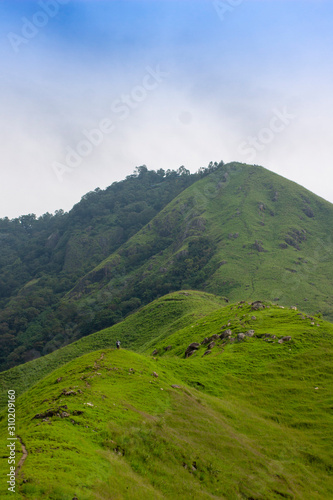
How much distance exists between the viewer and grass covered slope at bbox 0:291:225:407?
6289cm

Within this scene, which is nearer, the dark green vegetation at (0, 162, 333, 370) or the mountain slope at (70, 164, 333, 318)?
the mountain slope at (70, 164, 333, 318)

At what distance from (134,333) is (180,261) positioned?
52640mm

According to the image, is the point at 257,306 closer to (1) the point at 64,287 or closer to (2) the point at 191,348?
(2) the point at 191,348

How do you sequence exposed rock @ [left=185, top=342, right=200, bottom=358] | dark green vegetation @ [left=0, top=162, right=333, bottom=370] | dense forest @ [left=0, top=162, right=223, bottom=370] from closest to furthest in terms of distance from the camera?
exposed rock @ [left=185, top=342, right=200, bottom=358]
dark green vegetation @ [left=0, top=162, right=333, bottom=370]
dense forest @ [left=0, top=162, right=223, bottom=370]

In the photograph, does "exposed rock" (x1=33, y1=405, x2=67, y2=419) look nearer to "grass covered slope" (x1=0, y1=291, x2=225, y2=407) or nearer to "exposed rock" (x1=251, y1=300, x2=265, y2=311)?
"exposed rock" (x1=251, y1=300, x2=265, y2=311)

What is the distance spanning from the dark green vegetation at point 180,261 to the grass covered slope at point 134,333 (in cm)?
1707

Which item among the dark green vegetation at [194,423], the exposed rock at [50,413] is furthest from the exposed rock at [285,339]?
the exposed rock at [50,413]

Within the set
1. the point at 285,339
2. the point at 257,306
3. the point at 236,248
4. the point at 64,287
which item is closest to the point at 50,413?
the point at 285,339

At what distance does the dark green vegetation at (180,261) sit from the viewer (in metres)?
97.6

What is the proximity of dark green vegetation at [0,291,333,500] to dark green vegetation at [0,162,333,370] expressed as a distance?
53.0 m

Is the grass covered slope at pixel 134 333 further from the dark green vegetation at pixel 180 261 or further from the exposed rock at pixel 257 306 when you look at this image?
the exposed rock at pixel 257 306

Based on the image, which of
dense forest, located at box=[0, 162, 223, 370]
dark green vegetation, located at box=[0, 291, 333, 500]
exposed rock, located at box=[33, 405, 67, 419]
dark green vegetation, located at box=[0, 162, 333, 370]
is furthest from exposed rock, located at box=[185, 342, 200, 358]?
dense forest, located at box=[0, 162, 223, 370]

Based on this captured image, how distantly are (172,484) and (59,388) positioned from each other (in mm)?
9427

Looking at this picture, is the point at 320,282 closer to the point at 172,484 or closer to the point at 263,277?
the point at 263,277
